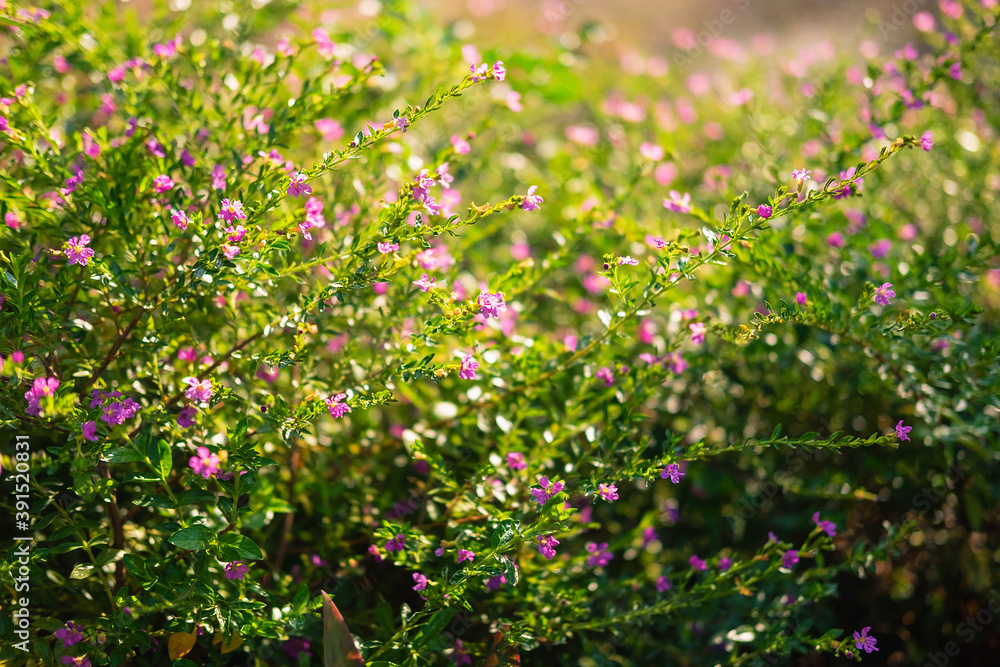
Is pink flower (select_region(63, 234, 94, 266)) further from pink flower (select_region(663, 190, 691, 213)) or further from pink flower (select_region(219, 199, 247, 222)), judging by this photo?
pink flower (select_region(663, 190, 691, 213))

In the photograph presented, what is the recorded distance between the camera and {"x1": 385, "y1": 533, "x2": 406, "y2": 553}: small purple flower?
144cm

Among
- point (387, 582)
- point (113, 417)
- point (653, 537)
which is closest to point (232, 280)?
point (113, 417)

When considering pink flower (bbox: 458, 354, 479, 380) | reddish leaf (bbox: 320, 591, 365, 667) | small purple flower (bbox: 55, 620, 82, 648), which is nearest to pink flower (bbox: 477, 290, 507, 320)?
pink flower (bbox: 458, 354, 479, 380)

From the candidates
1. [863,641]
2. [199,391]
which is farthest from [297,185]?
[863,641]

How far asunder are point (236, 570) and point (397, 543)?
31 centimetres

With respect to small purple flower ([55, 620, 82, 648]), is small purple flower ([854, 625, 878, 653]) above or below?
below

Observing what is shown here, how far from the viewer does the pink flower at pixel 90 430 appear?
1.24 metres

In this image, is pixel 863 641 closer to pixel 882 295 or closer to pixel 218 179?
pixel 882 295

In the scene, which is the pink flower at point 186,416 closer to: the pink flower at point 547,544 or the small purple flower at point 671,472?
the pink flower at point 547,544

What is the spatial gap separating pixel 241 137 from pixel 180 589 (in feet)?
3.46

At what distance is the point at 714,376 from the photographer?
6.50 feet

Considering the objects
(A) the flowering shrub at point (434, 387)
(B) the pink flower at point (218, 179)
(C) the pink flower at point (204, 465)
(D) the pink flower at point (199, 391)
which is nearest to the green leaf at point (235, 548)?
(A) the flowering shrub at point (434, 387)

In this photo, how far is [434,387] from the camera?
7.16ft

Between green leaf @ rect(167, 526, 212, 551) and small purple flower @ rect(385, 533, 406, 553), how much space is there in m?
0.36
